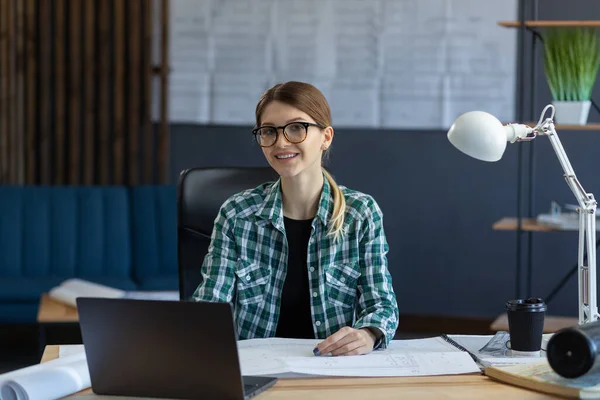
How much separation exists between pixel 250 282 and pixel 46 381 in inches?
30.1

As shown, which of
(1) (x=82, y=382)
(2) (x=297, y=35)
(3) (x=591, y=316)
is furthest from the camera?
(2) (x=297, y=35)

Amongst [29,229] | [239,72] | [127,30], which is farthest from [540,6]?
[29,229]

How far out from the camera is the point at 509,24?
4.08m

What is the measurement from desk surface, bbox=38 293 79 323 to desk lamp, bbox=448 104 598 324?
7.16ft

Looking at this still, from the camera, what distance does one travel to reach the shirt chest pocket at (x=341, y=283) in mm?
2238

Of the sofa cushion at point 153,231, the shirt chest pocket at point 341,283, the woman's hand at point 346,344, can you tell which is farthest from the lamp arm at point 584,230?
the sofa cushion at point 153,231

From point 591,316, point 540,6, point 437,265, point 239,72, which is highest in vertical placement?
point 540,6

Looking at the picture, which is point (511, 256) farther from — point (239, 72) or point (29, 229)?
point (29, 229)

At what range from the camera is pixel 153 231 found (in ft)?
16.3

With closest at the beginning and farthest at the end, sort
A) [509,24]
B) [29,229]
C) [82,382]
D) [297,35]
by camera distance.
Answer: [82,382] < [509,24] < [29,229] < [297,35]

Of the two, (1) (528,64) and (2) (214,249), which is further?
(1) (528,64)

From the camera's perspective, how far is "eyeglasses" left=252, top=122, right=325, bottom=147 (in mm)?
2168

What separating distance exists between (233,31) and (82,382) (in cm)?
389

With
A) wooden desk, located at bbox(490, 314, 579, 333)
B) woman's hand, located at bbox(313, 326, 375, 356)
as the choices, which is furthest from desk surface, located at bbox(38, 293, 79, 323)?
woman's hand, located at bbox(313, 326, 375, 356)
